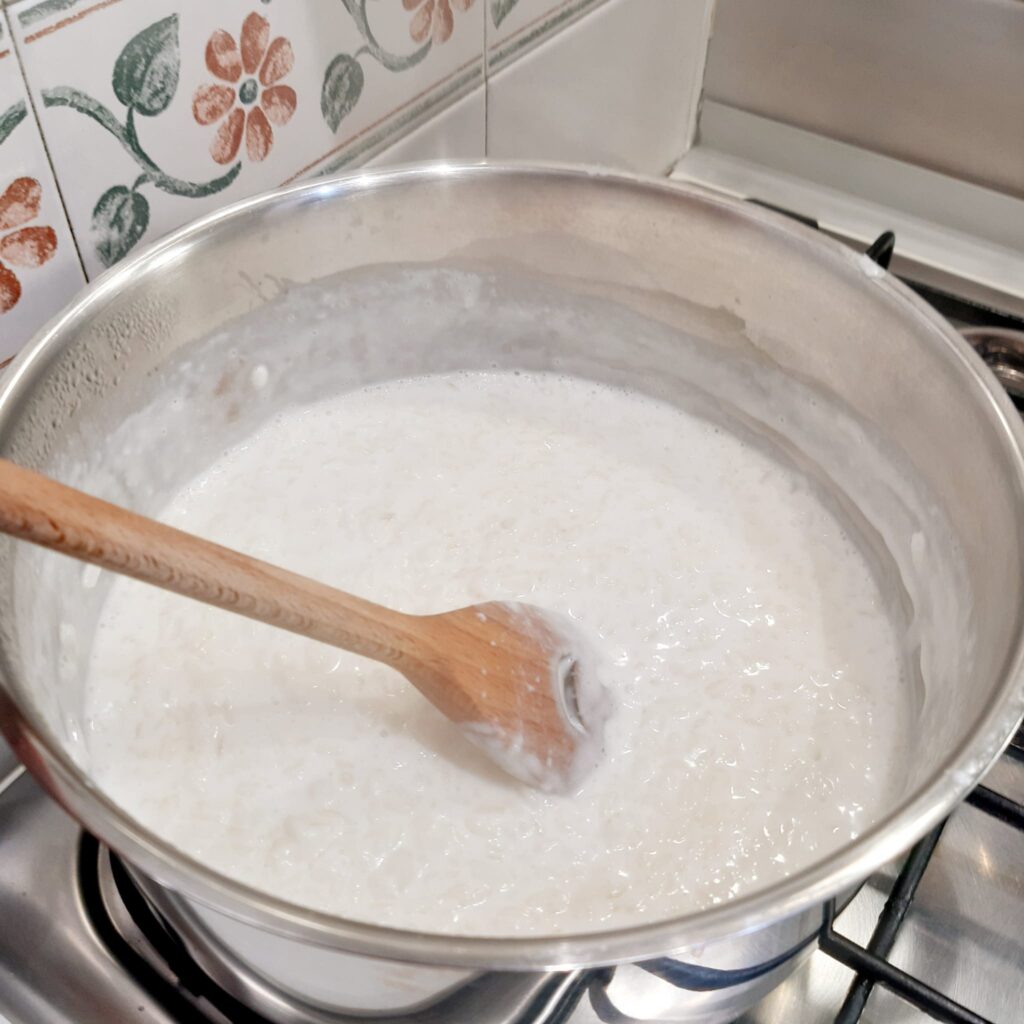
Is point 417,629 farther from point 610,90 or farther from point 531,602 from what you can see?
point 610,90

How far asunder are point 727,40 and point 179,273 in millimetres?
815

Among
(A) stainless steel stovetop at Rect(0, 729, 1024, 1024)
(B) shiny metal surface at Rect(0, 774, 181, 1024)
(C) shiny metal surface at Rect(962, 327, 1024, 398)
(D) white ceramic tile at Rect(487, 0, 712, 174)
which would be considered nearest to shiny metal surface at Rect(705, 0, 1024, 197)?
(D) white ceramic tile at Rect(487, 0, 712, 174)

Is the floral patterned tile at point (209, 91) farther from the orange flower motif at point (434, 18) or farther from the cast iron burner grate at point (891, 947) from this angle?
the cast iron burner grate at point (891, 947)

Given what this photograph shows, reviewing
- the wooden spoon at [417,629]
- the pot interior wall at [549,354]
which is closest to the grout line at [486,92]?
the pot interior wall at [549,354]

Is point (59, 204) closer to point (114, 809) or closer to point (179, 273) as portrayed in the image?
point (179, 273)

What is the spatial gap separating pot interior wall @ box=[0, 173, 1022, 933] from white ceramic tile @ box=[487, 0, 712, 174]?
17 cm

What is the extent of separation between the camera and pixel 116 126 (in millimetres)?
609

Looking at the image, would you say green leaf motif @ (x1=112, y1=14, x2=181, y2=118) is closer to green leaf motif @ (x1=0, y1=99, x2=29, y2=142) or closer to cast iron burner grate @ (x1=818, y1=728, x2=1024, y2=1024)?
green leaf motif @ (x1=0, y1=99, x2=29, y2=142)

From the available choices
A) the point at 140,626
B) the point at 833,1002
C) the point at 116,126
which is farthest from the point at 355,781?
the point at 116,126

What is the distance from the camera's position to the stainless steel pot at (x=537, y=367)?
0.42 metres

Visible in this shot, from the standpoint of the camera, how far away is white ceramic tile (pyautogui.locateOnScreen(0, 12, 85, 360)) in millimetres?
550

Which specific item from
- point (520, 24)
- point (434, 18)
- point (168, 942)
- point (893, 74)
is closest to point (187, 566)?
point (168, 942)

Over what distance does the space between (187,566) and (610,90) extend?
81 cm

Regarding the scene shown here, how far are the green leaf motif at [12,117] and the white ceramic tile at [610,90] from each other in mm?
449
